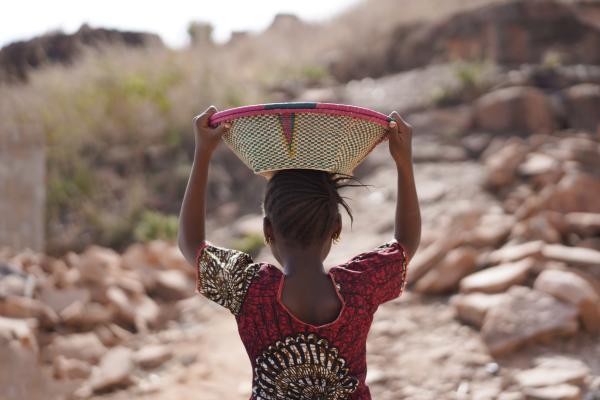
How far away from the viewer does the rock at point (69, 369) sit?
385cm

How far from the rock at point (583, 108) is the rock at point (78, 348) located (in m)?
6.52

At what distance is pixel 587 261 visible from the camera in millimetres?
3844

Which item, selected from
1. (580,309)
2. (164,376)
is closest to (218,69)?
(164,376)

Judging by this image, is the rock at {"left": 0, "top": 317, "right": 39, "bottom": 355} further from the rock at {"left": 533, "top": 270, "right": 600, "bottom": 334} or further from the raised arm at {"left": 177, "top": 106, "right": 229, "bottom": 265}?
the rock at {"left": 533, "top": 270, "right": 600, "bottom": 334}

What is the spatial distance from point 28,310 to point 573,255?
12.5ft

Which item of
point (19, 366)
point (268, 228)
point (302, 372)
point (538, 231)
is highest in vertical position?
point (538, 231)

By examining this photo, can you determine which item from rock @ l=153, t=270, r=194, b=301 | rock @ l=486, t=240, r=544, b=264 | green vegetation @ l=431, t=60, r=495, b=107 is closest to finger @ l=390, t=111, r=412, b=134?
rock @ l=486, t=240, r=544, b=264

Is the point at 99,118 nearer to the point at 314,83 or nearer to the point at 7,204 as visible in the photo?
the point at 7,204

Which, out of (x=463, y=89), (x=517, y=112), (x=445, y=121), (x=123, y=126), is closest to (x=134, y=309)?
(x=123, y=126)

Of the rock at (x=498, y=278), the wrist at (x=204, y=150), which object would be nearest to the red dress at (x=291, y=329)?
the wrist at (x=204, y=150)

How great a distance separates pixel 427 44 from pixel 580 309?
12.4m

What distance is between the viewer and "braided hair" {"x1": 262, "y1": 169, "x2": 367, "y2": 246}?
1466 millimetres

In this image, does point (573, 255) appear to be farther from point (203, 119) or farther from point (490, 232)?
point (203, 119)

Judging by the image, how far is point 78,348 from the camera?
4.18 metres
